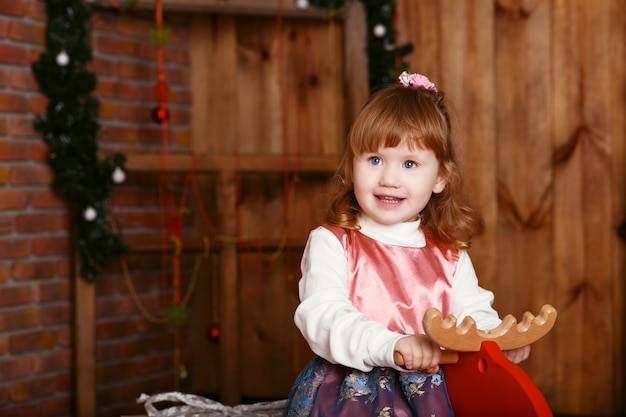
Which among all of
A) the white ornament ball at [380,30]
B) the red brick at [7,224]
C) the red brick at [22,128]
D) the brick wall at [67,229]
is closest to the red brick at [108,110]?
the brick wall at [67,229]

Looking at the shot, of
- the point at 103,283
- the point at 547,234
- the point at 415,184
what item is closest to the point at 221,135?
the point at 103,283

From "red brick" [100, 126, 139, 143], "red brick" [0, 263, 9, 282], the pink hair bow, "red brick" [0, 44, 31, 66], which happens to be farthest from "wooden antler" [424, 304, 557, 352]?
"red brick" [100, 126, 139, 143]

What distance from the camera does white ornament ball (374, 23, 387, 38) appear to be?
10.2 ft

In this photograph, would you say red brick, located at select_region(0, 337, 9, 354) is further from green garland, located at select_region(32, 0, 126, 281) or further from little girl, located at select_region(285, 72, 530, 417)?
little girl, located at select_region(285, 72, 530, 417)

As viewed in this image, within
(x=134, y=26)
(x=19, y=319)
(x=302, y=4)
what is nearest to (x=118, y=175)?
(x=19, y=319)

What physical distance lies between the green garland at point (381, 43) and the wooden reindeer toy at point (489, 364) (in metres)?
1.79

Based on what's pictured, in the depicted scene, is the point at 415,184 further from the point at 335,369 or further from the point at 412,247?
the point at 335,369

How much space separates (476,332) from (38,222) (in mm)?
2042

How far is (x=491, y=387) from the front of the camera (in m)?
1.41

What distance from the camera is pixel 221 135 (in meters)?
Result: 3.55

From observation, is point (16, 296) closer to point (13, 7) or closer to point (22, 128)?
point (22, 128)

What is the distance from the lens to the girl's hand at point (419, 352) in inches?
55.9

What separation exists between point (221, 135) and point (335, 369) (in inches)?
79.7

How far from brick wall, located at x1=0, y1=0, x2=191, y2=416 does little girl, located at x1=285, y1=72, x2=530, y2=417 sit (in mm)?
1529
